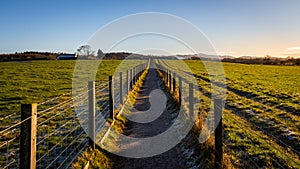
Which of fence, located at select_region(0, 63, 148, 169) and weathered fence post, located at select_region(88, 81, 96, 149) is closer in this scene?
fence, located at select_region(0, 63, 148, 169)

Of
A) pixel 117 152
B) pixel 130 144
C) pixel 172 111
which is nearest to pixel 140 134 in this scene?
pixel 130 144

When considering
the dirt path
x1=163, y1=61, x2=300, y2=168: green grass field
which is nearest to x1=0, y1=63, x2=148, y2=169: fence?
the dirt path

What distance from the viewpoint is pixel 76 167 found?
4.82 m

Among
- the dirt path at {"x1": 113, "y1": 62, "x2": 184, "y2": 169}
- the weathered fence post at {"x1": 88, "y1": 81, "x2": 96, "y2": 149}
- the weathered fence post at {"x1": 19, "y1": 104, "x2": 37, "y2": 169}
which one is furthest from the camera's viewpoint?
the weathered fence post at {"x1": 88, "y1": 81, "x2": 96, "y2": 149}

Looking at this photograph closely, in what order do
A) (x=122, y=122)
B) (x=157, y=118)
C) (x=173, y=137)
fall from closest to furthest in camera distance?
(x=173, y=137) < (x=122, y=122) < (x=157, y=118)

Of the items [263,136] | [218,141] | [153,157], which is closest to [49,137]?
[153,157]

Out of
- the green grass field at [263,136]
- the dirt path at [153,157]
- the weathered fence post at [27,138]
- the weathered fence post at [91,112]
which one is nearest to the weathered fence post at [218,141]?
the green grass field at [263,136]

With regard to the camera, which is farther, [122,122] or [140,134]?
[122,122]

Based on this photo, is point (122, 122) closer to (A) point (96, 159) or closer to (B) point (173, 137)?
(B) point (173, 137)

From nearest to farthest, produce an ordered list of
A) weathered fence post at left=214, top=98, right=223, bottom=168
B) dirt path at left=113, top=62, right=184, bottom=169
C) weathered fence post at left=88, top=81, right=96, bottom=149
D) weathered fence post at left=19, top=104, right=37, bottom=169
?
weathered fence post at left=19, top=104, right=37, bottom=169, weathered fence post at left=214, top=98, right=223, bottom=168, dirt path at left=113, top=62, right=184, bottom=169, weathered fence post at left=88, top=81, right=96, bottom=149

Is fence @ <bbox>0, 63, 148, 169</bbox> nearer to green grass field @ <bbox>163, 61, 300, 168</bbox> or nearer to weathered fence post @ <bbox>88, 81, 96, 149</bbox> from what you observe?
weathered fence post @ <bbox>88, 81, 96, 149</bbox>

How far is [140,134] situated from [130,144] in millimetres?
956

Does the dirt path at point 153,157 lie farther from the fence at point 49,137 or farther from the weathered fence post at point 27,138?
the weathered fence post at point 27,138

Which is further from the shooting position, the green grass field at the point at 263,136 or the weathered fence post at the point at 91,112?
the weathered fence post at the point at 91,112
